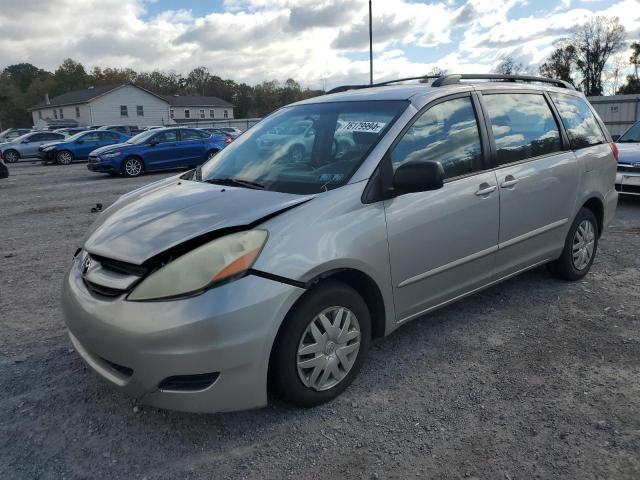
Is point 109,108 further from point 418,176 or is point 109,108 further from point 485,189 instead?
point 418,176

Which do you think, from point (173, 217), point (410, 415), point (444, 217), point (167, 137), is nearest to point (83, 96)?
point (167, 137)

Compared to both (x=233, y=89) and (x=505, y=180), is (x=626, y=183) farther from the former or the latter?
(x=233, y=89)

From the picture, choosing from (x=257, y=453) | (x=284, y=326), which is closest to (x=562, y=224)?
(x=284, y=326)

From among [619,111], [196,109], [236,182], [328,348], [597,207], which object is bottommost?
[328,348]

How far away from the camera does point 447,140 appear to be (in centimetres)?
367

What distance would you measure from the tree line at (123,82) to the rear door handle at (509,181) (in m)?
73.5

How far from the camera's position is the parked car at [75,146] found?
74.3 ft

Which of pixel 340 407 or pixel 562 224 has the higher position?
pixel 562 224

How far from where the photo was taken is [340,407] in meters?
3.05

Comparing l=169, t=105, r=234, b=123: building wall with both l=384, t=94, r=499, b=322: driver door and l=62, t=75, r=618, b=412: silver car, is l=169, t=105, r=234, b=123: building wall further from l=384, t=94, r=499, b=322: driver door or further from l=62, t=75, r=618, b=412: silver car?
l=384, t=94, r=499, b=322: driver door

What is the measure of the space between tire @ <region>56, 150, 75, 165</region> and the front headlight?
22.9 metres

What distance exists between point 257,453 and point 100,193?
11306 mm

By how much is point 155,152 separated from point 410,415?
15.8 metres

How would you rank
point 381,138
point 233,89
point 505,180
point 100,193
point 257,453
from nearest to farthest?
point 257,453 → point 381,138 → point 505,180 → point 100,193 → point 233,89
